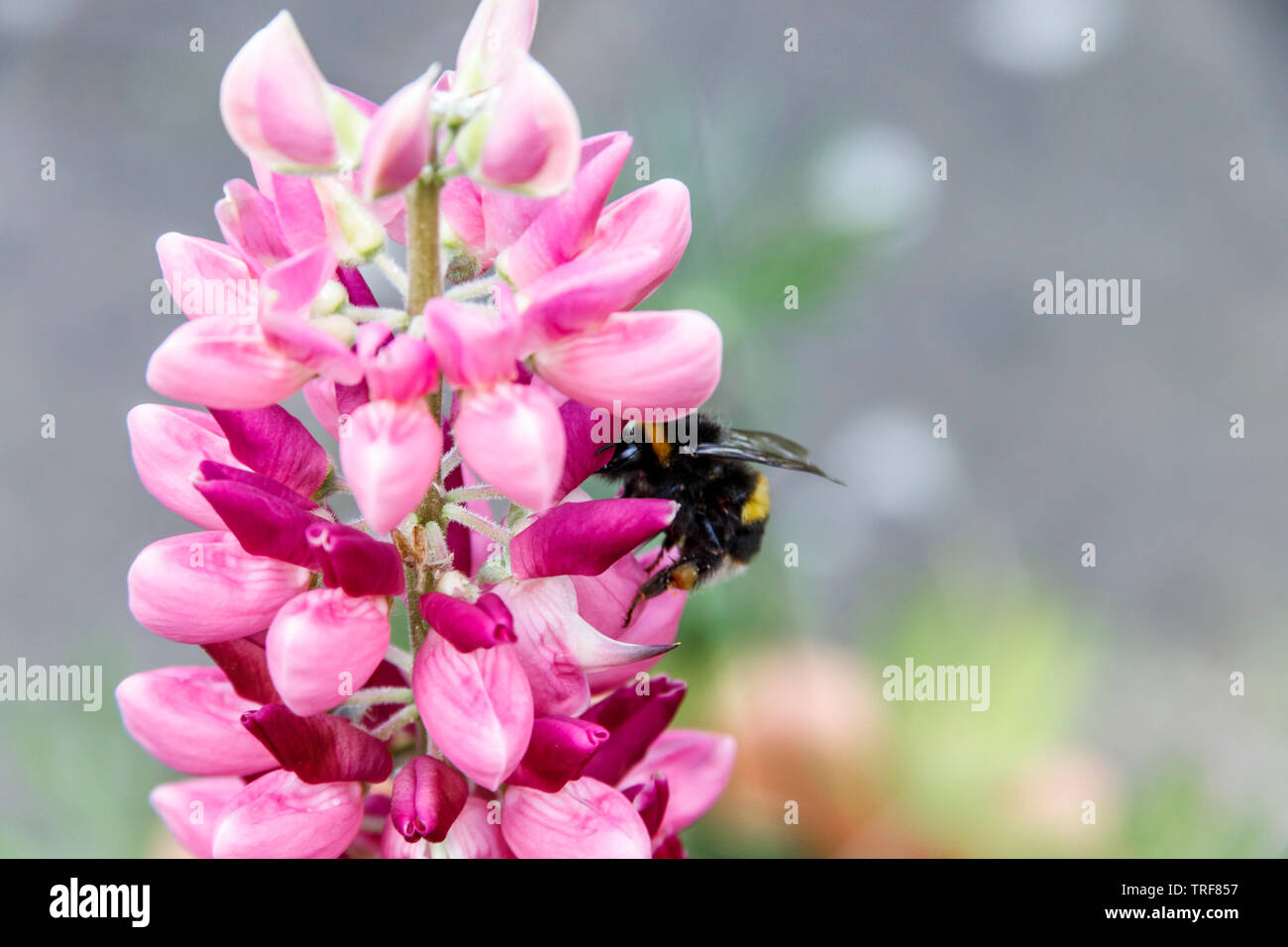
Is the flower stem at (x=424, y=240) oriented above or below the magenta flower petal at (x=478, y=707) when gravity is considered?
above

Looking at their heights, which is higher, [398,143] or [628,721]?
[398,143]

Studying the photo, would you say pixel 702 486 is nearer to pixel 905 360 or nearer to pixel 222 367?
pixel 222 367

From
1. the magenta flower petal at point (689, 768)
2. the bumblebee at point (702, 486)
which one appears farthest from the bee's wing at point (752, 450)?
the magenta flower petal at point (689, 768)

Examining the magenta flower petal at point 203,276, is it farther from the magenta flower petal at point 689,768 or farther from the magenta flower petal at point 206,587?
the magenta flower petal at point 689,768

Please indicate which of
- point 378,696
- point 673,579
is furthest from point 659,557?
point 378,696

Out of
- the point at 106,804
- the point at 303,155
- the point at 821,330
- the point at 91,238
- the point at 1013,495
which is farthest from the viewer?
the point at 1013,495
